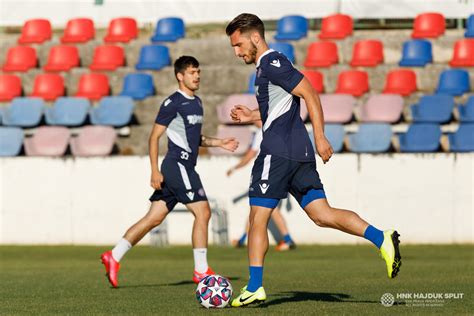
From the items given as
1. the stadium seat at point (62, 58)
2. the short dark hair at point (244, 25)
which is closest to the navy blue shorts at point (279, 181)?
the short dark hair at point (244, 25)

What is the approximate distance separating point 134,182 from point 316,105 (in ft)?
38.5

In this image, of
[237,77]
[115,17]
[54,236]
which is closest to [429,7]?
[237,77]

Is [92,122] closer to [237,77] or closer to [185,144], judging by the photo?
[237,77]

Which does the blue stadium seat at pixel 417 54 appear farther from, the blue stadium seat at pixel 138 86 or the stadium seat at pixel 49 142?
the stadium seat at pixel 49 142

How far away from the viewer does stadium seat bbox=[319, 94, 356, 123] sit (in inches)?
827

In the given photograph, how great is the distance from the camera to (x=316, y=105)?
28.7 feet

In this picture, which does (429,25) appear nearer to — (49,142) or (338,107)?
(338,107)

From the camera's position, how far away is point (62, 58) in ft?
83.4

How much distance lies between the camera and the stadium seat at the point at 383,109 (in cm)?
2108

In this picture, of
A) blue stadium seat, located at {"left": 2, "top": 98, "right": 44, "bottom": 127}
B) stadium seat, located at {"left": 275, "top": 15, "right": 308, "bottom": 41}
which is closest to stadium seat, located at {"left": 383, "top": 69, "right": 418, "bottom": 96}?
stadium seat, located at {"left": 275, "top": 15, "right": 308, "bottom": 41}

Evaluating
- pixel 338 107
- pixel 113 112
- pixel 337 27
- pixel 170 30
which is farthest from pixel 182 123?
pixel 170 30

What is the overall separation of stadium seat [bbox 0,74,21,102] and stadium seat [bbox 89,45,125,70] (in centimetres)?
160

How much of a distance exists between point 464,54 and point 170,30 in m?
6.52

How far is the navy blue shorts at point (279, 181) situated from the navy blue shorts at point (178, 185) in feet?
9.49
